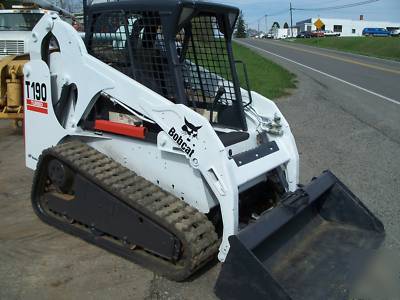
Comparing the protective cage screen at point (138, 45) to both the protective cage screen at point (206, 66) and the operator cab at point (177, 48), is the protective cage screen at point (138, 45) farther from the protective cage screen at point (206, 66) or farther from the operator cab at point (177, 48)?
the protective cage screen at point (206, 66)

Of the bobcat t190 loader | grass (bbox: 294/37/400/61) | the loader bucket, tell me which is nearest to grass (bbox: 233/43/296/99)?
the bobcat t190 loader

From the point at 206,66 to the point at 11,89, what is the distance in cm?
392

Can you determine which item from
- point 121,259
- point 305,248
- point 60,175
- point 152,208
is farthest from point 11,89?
point 305,248

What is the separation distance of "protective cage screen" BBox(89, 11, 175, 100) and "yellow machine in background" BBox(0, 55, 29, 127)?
3384 millimetres

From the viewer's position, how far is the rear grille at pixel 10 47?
11930 mm

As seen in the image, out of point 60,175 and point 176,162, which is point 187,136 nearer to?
point 176,162

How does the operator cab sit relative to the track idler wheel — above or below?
above

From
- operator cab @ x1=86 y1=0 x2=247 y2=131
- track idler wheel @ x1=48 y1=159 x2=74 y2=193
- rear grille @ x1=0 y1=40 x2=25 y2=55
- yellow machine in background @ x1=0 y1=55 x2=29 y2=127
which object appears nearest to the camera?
operator cab @ x1=86 y1=0 x2=247 y2=131

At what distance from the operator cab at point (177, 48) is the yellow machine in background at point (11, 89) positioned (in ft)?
10.8

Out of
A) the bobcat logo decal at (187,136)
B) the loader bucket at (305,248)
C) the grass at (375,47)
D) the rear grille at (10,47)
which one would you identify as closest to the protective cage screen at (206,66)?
the bobcat logo decal at (187,136)

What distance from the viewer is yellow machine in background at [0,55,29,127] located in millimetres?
7555

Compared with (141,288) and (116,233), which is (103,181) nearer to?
(116,233)

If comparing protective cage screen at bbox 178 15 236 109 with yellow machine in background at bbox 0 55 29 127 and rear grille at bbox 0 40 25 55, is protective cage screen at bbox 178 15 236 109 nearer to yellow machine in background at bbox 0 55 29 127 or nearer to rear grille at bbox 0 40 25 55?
yellow machine in background at bbox 0 55 29 127

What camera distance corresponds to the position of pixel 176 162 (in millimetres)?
4105
